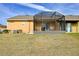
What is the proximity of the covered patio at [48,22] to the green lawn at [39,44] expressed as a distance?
0.40ft

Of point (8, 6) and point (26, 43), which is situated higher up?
point (8, 6)

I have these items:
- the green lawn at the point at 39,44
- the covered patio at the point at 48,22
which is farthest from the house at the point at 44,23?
the green lawn at the point at 39,44

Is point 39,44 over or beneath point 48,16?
beneath

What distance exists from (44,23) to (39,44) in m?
0.38

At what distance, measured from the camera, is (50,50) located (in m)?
6.93

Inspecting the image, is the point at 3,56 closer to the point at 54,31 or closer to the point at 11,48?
the point at 11,48

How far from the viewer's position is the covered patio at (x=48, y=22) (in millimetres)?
6992

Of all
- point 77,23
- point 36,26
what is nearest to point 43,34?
point 36,26

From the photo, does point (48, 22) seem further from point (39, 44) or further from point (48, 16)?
point (39, 44)

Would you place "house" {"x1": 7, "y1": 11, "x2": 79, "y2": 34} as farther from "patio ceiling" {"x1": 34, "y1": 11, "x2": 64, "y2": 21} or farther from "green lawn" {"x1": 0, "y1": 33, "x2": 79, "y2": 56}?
"green lawn" {"x1": 0, "y1": 33, "x2": 79, "y2": 56}

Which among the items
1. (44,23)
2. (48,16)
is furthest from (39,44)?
(48,16)

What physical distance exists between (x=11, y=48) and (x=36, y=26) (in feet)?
1.90

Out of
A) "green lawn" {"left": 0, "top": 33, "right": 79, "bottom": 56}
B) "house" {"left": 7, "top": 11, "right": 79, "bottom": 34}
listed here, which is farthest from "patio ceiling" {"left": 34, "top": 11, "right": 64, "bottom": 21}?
"green lawn" {"left": 0, "top": 33, "right": 79, "bottom": 56}

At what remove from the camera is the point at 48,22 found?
702 cm
